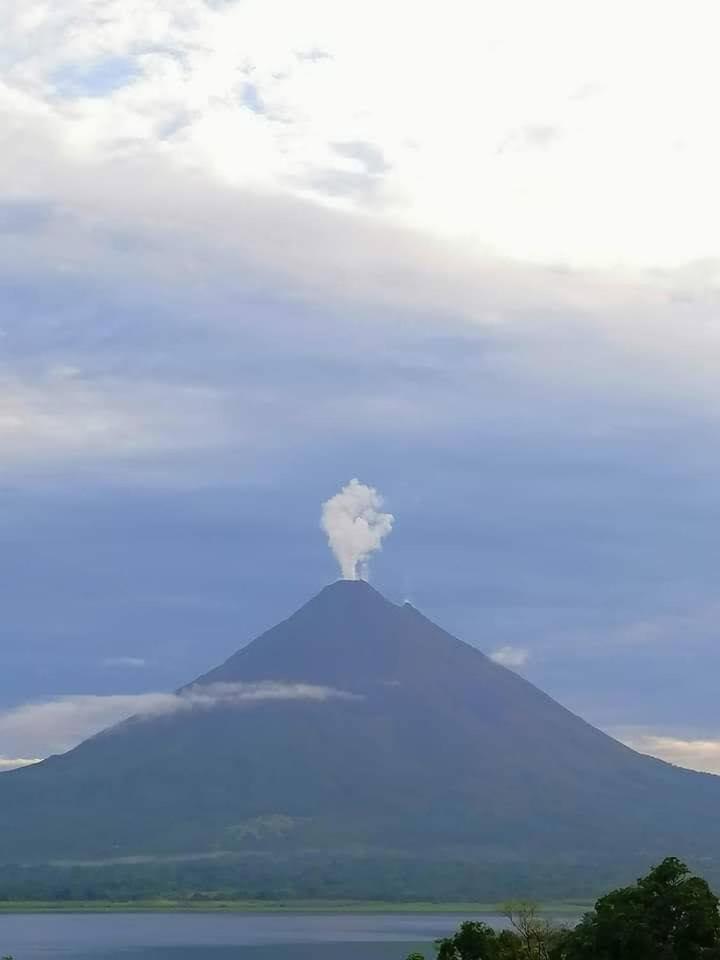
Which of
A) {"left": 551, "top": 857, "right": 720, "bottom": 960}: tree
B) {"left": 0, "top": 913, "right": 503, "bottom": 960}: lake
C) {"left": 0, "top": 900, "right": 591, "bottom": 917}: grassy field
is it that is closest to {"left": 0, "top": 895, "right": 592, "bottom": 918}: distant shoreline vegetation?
{"left": 0, "top": 900, "right": 591, "bottom": 917}: grassy field

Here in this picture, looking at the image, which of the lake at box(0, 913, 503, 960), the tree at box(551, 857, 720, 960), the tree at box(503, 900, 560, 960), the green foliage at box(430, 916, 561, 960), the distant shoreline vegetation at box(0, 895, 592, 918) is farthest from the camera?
the distant shoreline vegetation at box(0, 895, 592, 918)

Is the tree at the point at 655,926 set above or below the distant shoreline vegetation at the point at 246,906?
below

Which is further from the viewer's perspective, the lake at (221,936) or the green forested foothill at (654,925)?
the lake at (221,936)

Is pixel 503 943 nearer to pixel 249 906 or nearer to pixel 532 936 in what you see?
pixel 532 936

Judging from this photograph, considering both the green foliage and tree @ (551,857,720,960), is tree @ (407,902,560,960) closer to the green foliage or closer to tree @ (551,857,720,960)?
the green foliage

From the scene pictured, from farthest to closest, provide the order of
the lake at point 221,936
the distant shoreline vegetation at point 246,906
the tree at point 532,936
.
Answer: the distant shoreline vegetation at point 246,906 < the lake at point 221,936 < the tree at point 532,936

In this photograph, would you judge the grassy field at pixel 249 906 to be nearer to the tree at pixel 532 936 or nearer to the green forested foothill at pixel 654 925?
the tree at pixel 532 936

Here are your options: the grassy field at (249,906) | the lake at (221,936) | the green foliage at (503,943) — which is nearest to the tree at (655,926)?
the green foliage at (503,943)
